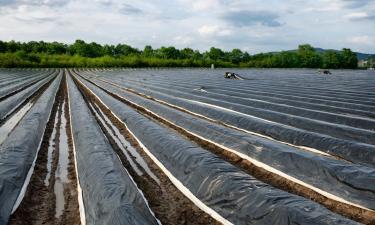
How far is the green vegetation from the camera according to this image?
6281cm

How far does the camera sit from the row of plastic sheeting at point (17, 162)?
4121 mm

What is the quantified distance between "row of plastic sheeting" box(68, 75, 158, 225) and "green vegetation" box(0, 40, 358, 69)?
2134 inches

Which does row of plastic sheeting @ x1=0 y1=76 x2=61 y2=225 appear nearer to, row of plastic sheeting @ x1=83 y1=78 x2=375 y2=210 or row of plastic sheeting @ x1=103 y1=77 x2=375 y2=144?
row of plastic sheeting @ x1=83 y1=78 x2=375 y2=210

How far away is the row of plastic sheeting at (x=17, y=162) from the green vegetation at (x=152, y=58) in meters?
51.8

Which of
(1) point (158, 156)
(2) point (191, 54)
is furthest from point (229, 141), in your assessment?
(2) point (191, 54)

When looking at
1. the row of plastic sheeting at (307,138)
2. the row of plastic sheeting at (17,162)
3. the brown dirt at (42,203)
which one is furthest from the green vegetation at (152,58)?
the brown dirt at (42,203)

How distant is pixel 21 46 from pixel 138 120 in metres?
88.2

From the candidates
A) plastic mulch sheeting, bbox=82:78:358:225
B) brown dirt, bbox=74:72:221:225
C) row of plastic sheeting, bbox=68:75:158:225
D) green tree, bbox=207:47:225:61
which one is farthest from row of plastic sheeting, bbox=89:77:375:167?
green tree, bbox=207:47:225:61

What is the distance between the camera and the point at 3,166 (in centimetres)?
494

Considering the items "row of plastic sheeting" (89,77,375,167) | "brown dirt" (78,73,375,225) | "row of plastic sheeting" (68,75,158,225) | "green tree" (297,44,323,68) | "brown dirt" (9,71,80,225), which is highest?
"green tree" (297,44,323,68)

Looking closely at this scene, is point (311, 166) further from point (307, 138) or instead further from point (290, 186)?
point (307, 138)

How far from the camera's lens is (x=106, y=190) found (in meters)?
4.00

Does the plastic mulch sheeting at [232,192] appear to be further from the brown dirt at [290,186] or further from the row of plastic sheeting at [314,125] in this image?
the row of plastic sheeting at [314,125]

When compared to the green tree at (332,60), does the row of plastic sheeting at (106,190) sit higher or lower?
lower
